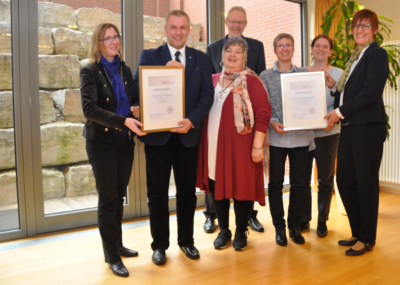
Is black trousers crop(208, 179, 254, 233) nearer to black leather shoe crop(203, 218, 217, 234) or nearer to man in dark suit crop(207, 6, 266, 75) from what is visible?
black leather shoe crop(203, 218, 217, 234)

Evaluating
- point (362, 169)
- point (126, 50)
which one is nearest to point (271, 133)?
point (362, 169)

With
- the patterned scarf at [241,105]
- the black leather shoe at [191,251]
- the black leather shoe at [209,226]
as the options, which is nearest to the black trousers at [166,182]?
the black leather shoe at [191,251]

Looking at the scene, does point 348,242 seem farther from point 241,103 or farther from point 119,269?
point 119,269

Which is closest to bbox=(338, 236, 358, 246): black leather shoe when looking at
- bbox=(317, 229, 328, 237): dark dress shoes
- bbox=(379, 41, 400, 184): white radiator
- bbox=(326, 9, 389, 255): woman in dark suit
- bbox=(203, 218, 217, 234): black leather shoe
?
bbox=(326, 9, 389, 255): woman in dark suit

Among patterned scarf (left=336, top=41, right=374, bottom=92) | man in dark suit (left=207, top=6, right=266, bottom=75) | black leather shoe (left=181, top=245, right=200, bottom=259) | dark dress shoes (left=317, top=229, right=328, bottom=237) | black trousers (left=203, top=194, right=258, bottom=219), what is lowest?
dark dress shoes (left=317, top=229, right=328, bottom=237)

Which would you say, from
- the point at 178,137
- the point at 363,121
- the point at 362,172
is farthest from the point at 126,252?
the point at 363,121

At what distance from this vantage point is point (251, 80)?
8.69 ft

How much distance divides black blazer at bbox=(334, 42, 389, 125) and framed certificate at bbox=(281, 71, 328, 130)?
0.17m

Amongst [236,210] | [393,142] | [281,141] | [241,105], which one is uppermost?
[241,105]

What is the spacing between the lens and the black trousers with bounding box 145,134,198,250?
245 centimetres

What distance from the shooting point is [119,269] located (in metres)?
2.39

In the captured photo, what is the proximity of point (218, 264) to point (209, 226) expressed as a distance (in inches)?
29.3

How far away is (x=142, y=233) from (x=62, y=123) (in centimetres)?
126

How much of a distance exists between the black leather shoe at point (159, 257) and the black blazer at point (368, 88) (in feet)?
5.33
